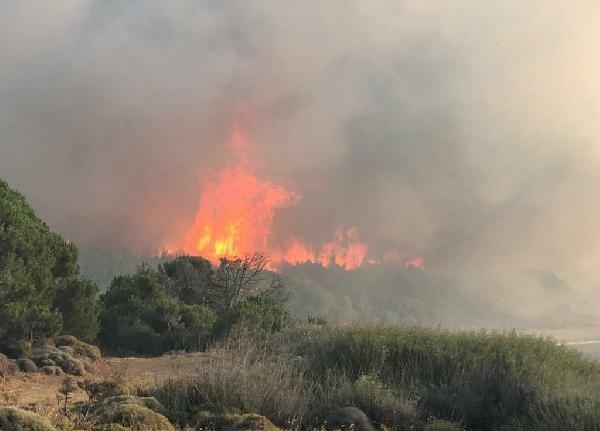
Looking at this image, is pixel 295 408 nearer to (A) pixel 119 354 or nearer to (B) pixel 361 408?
(B) pixel 361 408

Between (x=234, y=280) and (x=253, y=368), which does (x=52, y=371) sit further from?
(x=234, y=280)

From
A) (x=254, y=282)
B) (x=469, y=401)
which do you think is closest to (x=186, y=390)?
(x=469, y=401)

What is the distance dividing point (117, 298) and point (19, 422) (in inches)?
1156

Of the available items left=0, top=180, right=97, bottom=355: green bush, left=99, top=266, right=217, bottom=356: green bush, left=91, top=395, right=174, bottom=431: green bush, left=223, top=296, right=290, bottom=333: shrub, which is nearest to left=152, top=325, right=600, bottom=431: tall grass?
left=91, top=395, right=174, bottom=431: green bush

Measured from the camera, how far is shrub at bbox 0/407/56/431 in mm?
7727

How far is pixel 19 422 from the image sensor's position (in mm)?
7809

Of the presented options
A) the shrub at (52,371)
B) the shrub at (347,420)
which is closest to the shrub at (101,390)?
the shrub at (347,420)

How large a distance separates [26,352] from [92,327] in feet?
21.1

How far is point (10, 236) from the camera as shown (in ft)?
81.4

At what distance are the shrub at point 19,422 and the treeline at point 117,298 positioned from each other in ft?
55.5

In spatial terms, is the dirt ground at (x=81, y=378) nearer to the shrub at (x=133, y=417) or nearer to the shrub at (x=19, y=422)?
the shrub at (x=133, y=417)

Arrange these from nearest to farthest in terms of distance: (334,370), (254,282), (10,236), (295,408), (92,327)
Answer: (295,408)
(334,370)
(10,236)
(92,327)
(254,282)

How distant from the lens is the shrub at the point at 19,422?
773cm

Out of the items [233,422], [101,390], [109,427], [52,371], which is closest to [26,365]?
[52,371]
